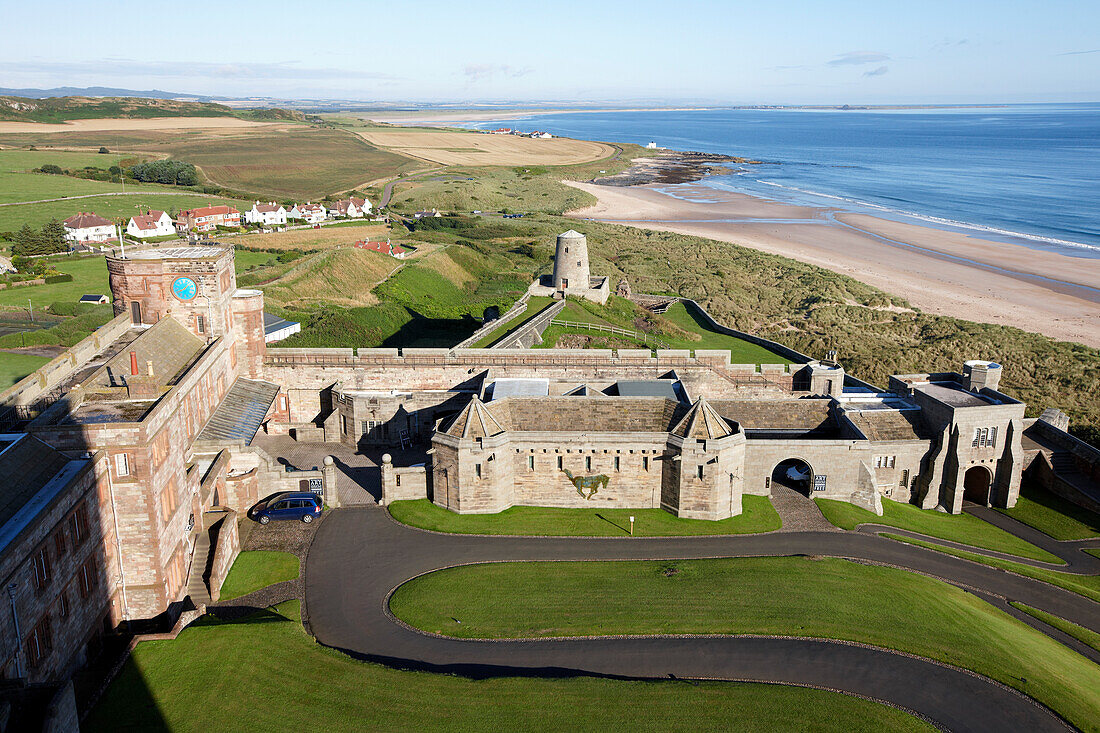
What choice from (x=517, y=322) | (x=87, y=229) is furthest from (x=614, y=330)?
(x=87, y=229)

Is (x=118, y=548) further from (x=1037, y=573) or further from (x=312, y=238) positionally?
(x=312, y=238)

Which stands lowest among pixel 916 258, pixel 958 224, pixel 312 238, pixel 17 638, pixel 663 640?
pixel 663 640

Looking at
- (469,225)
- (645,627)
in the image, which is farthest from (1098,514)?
(469,225)

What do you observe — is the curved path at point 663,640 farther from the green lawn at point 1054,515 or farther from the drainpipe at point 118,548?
the green lawn at point 1054,515

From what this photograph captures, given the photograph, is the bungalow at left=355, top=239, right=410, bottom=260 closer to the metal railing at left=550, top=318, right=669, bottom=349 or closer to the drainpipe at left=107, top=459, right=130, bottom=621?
the metal railing at left=550, top=318, right=669, bottom=349

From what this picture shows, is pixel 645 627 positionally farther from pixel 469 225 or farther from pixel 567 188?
pixel 567 188

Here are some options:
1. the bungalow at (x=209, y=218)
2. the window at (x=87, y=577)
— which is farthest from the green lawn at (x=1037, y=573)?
the bungalow at (x=209, y=218)

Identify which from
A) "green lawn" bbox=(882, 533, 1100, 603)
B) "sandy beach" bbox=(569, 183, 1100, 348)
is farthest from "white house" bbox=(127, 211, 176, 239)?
"green lawn" bbox=(882, 533, 1100, 603)
